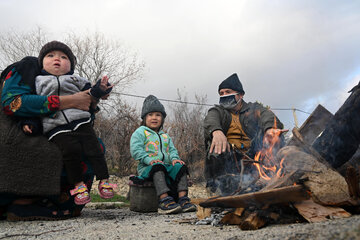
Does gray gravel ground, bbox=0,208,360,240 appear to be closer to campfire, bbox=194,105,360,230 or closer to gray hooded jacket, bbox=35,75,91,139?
campfire, bbox=194,105,360,230

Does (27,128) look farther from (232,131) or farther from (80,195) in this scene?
(232,131)

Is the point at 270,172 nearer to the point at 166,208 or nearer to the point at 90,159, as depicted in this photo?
the point at 166,208

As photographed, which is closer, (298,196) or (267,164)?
(298,196)

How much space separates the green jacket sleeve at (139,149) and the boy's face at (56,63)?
1163 millimetres

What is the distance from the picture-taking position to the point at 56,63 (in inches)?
120

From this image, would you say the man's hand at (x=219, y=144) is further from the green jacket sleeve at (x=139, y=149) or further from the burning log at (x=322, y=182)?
the green jacket sleeve at (x=139, y=149)

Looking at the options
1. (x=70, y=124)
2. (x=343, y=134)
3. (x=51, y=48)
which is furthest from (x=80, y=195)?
(x=343, y=134)

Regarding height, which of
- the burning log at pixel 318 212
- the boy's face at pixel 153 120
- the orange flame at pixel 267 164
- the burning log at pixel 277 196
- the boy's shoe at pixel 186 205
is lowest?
the boy's shoe at pixel 186 205

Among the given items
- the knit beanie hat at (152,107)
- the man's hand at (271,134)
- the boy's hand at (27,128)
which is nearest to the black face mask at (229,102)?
the man's hand at (271,134)

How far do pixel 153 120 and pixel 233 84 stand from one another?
1.18 m

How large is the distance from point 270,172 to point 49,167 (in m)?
2.01

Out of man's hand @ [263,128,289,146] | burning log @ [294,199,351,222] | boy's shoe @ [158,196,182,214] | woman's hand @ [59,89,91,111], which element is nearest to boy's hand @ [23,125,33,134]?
woman's hand @ [59,89,91,111]

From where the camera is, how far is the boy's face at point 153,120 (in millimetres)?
3999

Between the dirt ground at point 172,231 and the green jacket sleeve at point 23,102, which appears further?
the green jacket sleeve at point 23,102
